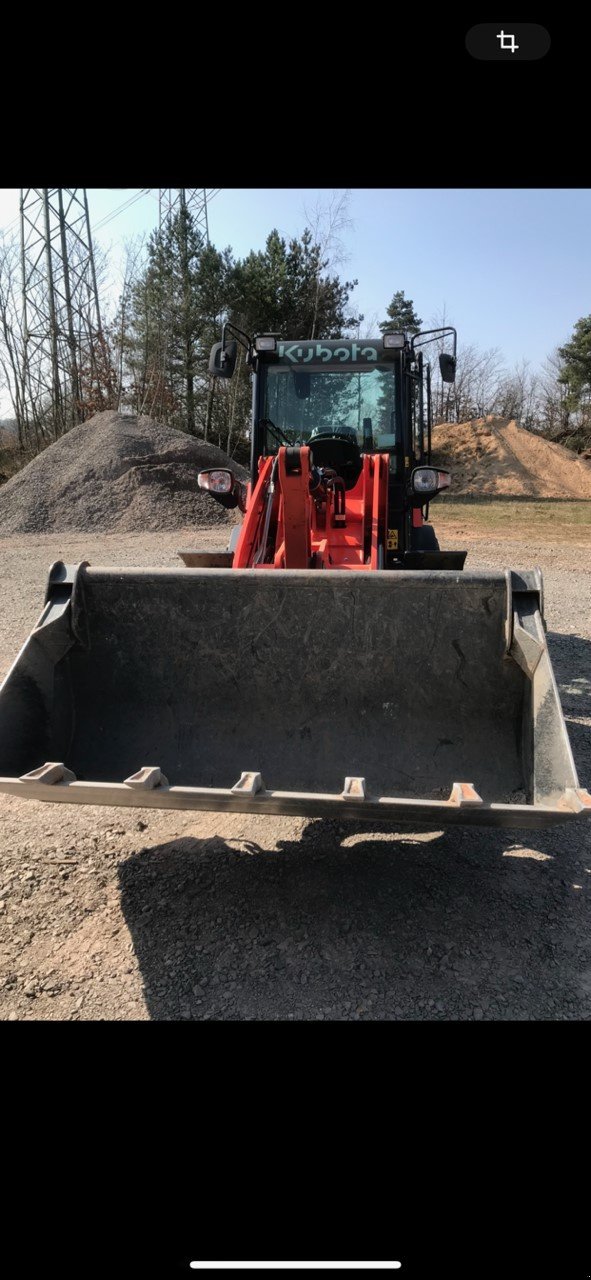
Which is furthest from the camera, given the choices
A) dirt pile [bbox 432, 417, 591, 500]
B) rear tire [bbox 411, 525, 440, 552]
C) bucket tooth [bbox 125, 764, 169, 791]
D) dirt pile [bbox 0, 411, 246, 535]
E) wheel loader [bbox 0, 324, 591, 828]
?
dirt pile [bbox 432, 417, 591, 500]

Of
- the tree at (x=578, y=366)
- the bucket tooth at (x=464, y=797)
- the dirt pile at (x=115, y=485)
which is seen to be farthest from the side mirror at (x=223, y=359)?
the tree at (x=578, y=366)

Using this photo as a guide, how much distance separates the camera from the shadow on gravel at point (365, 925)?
2402 mm

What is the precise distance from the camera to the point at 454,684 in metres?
3.20

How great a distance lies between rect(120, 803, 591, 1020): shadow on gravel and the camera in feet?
7.88

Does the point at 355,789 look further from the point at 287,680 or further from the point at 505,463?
the point at 505,463

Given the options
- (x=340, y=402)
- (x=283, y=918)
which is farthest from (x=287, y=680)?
(x=340, y=402)

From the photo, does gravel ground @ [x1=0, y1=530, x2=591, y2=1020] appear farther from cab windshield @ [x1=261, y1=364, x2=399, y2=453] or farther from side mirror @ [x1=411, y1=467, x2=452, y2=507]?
cab windshield @ [x1=261, y1=364, x2=399, y2=453]

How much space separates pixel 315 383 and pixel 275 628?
2.99 metres

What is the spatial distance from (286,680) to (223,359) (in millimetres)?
3104

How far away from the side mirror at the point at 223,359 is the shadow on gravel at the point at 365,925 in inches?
136

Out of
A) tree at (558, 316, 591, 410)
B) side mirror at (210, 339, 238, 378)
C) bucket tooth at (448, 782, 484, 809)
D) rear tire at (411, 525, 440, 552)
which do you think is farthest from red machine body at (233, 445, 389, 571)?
tree at (558, 316, 591, 410)

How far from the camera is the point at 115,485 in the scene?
1689 centimetres

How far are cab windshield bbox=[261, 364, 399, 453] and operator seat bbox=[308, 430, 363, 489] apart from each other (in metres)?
0.80
